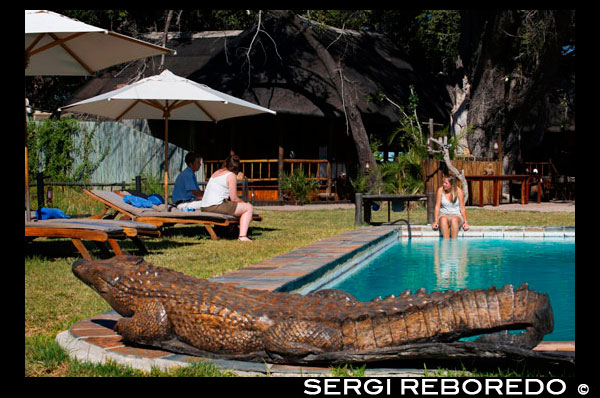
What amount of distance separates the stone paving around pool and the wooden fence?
6261mm

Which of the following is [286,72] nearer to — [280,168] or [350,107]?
[350,107]

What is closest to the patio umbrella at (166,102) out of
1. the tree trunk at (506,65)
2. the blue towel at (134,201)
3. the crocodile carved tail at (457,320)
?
the blue towel at (134,201)

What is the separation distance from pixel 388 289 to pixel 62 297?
3607mm

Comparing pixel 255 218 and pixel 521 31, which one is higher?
pixel 521 31

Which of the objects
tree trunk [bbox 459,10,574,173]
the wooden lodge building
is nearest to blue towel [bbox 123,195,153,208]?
the wooden lodge building

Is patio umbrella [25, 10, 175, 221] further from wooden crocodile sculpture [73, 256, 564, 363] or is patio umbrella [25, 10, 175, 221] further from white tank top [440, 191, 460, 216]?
white tank top [440, 191, 460, 216]

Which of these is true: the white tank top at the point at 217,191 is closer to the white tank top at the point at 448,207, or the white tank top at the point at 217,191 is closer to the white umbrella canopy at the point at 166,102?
the white umbrella canopy at the point at 166,102

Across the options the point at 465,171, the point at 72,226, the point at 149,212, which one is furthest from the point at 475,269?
the point at 465,171

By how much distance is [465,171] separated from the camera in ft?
61.0

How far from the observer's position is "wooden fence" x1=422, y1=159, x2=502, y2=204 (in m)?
17.0

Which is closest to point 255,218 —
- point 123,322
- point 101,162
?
point 123,322

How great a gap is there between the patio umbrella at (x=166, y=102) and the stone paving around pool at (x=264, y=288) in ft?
10.5

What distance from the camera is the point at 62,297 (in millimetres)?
5352

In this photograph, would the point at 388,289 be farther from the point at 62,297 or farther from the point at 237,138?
the point at 237,138
